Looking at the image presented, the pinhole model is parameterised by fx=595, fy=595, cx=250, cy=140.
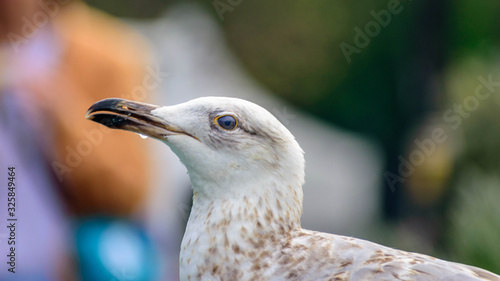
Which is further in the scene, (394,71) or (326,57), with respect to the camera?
(326,57)

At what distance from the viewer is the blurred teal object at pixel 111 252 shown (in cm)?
223

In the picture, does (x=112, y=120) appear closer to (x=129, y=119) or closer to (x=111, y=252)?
(x=129, y=119)

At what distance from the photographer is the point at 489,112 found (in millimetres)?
3525

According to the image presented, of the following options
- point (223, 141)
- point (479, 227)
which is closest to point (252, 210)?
point (223, 141)

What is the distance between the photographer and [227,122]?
1.38m

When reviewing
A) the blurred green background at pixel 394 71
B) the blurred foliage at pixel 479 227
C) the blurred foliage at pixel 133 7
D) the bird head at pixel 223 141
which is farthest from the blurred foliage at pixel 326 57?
the bird head at pixel 223 141

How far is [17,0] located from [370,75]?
2481 mm

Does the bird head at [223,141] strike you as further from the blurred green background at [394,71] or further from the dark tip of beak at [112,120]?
the blurred green background at [394,71]

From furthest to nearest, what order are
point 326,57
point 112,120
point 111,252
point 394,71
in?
point 326,57
point 394,71
point 111,252
point 112,120

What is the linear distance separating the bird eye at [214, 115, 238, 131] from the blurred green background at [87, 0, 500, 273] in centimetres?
227

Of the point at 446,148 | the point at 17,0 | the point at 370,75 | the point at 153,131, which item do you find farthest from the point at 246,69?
the point at 153,131

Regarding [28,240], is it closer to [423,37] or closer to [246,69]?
[246,69]

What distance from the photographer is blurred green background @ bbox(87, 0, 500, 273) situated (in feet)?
11.9

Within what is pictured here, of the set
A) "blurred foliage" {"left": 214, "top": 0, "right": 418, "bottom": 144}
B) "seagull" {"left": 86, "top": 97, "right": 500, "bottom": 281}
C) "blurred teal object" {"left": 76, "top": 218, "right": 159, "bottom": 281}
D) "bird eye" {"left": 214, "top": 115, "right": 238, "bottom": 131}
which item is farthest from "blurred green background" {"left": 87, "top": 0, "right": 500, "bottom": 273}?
"bird eye" {"left": 214, "top": 115, "right": 238, "bottom": 131}
